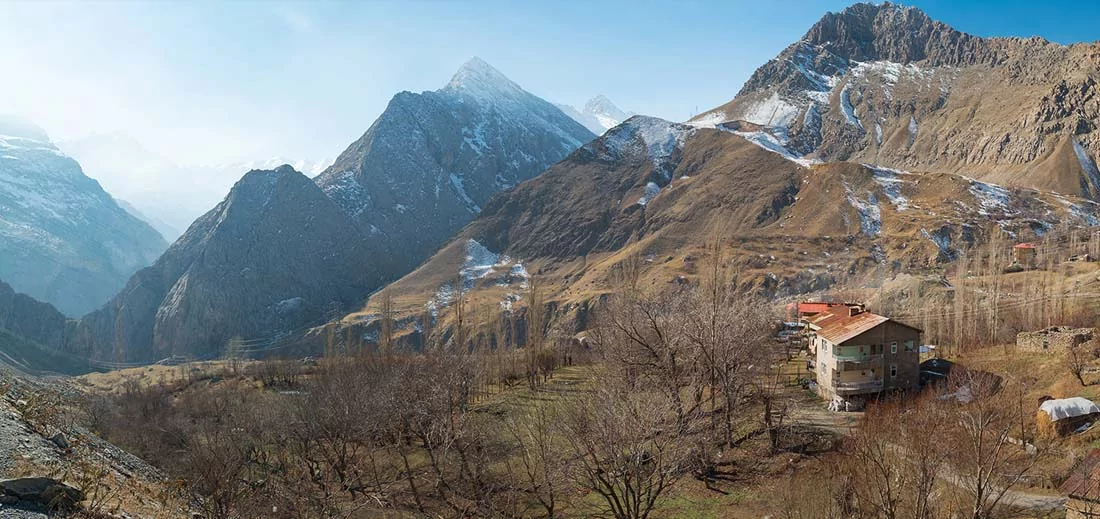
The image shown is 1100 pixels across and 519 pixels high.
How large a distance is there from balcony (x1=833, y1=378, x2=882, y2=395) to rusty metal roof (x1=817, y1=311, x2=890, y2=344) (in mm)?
2891

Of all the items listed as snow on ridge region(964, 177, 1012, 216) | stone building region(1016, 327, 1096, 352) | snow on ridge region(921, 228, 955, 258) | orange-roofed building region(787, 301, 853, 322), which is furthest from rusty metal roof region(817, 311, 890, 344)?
snow on ridge region(964, 177, 1012, 216)

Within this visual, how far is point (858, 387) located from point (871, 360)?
2082mm

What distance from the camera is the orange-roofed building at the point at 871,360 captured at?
133 feet

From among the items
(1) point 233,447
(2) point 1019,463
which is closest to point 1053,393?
(2) point 1019,463

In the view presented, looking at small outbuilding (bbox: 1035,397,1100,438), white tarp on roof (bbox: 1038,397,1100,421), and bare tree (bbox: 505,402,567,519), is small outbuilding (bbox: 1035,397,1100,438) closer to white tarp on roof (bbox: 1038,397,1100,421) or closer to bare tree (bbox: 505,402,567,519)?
white tarp on roof (bbox: 1038,397,1100,421)

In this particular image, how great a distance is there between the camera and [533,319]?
238ft

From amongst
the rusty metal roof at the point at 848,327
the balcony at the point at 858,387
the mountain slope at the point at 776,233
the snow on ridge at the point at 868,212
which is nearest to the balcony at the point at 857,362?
the balcony at the point at 858,387

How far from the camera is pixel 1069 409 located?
27.2m

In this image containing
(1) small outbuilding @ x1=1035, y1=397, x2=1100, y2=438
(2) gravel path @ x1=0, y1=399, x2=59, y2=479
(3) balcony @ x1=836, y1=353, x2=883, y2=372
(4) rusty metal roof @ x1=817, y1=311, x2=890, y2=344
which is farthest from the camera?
(4) rusty metal roof @ x1=817, y1=311, x2=890, y2=344

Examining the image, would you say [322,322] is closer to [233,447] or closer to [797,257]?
[797,257]

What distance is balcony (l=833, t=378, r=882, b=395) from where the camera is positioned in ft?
133

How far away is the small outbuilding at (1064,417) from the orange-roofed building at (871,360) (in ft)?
42.8

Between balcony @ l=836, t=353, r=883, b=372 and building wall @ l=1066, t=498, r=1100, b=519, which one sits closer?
building wall @ l=1066, t=498, r=1100, b=519

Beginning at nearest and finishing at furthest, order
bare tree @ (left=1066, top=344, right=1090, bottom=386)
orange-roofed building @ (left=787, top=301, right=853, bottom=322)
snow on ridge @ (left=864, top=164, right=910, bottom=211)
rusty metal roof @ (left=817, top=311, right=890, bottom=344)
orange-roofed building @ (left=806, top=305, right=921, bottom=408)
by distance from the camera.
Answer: bare tree @ (left=1066, top=344, right=1090, bottom=386) < orange-roofed building @ (left=806, top=305, right=921, bottom=408) < rusty metal roof @ (left=817, top=311, right=890, bottom=344) < orange-roofed building @ (left=787, top=301, right=853, bottom=322) < snow on ridge @ (left=864, top=164, right=910, bottom=211)
